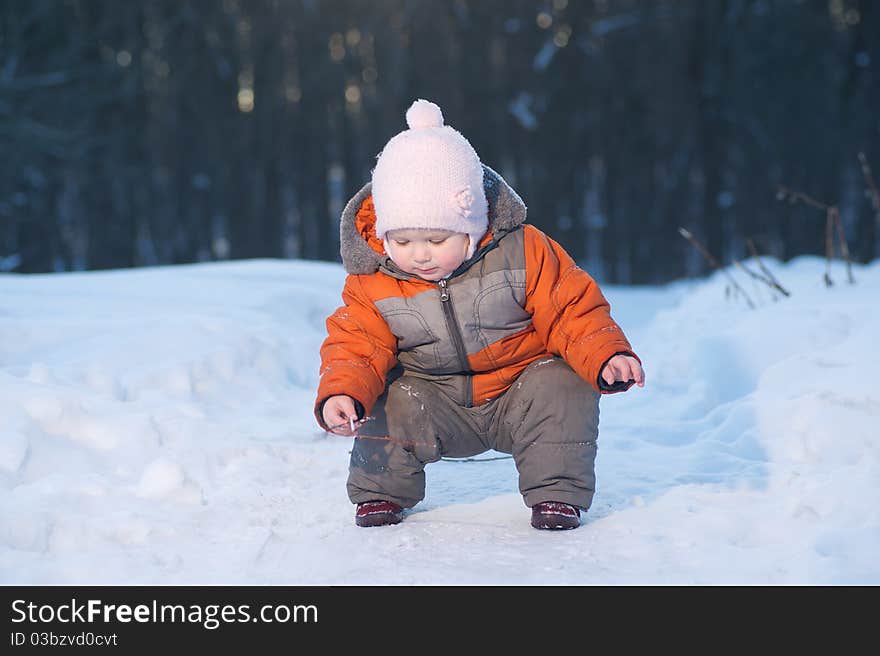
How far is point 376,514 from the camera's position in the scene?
2.26 metres

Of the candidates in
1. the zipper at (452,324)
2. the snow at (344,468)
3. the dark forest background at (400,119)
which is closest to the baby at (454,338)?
the zipper at (452,324)

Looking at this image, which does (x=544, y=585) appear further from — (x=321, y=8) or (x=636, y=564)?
(x=321, y=8)

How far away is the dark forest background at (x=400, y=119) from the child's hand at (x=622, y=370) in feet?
36.0

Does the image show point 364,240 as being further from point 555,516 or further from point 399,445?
point 555,516

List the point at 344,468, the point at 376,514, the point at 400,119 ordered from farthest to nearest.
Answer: the point at 400,119
the point at 344,468
the point at 376,514

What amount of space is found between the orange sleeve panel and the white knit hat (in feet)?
0.55

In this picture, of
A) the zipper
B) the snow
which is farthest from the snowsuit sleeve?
the snow

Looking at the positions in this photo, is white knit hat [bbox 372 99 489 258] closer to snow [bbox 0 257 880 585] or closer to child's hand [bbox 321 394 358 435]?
child's hand [bbox 321 394 358 435]

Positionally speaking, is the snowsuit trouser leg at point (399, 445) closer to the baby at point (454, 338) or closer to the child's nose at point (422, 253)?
the baby at point (454, 338)

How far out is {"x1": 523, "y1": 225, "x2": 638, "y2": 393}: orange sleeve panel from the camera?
2242 millimetres

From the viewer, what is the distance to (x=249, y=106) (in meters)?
14.9

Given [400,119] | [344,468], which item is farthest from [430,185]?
[400,119]

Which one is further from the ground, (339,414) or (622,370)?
(622,370)

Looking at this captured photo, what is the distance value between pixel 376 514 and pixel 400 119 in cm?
1279
